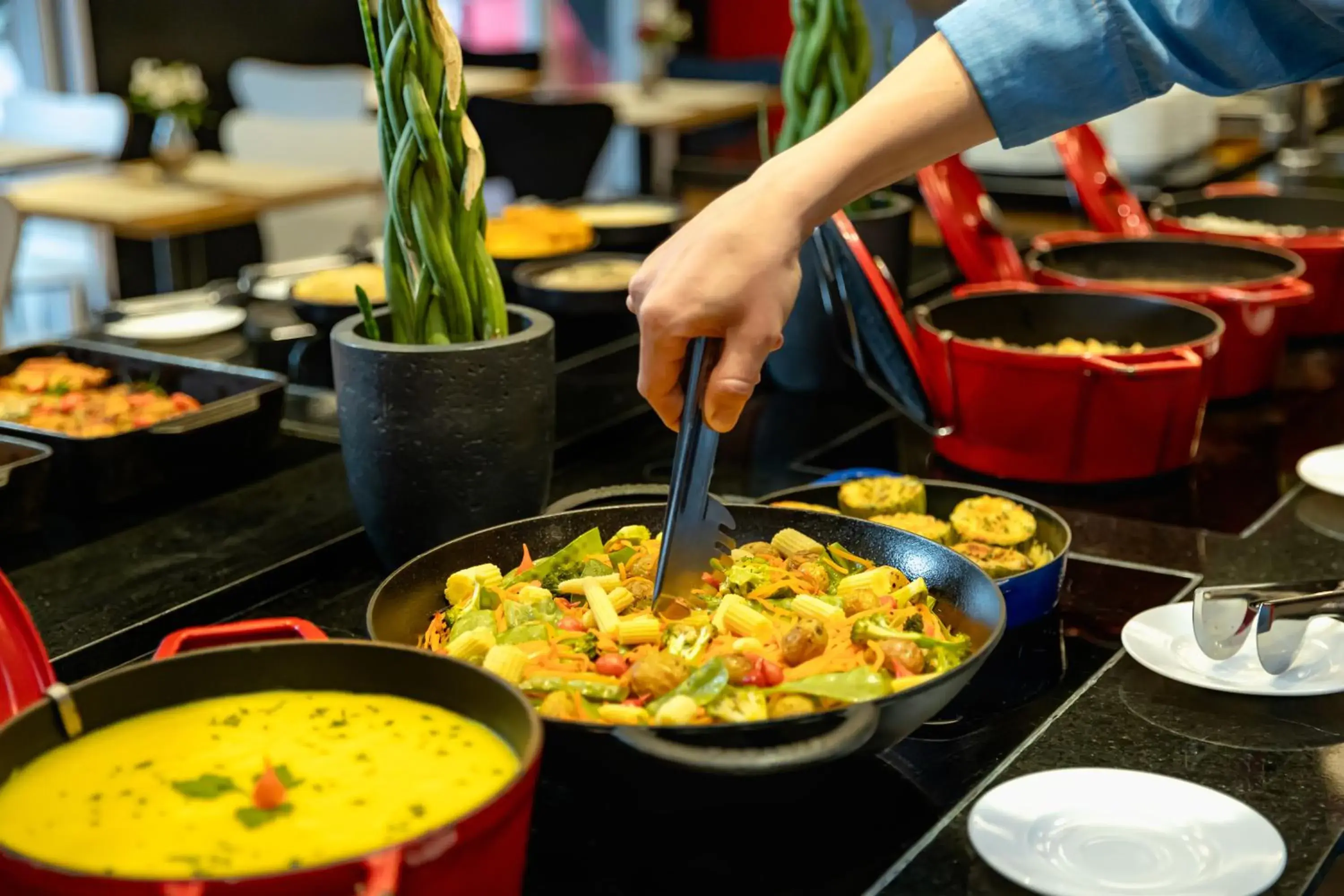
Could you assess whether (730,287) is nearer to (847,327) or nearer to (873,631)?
(873,631)

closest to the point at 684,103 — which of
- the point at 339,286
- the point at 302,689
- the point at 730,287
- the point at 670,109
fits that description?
the point at 670,109

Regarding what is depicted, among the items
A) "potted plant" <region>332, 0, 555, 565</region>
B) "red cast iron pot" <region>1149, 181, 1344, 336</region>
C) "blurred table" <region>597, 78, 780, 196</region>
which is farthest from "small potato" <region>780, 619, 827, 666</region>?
"blurred table" <region>597, 78, 780, 196</region>

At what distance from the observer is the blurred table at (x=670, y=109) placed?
20.1ft

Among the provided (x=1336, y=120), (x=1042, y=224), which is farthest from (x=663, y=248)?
(x=1336, y=120)

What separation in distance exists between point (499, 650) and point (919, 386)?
0.85m

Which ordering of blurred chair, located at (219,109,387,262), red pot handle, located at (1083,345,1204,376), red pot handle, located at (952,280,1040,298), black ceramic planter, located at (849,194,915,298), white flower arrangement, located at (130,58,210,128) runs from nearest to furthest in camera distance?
red pot handle, located at (1083,345,1204,376)
red pot handle, located at (952,280,1040,298)
black ceramic planter, located at (849,194,915,298)
white flower arrangement, located at (130,58,210,128)
blurred chair, located at (219,109,387,262)

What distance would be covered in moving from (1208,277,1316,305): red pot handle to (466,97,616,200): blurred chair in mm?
2887

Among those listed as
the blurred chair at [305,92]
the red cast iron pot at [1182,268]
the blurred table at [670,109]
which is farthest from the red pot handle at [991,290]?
the blurred chair at [305,92]

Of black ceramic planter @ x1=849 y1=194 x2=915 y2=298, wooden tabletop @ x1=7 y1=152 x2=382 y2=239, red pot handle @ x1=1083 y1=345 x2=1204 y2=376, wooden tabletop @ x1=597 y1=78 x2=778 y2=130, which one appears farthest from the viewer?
wooden tabletop @ x1=597 y1=78 x2=778 y2=130

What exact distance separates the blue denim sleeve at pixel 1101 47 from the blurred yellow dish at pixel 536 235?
1304mm

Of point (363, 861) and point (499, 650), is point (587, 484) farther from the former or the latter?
point (363, 861)

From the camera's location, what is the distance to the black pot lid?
1.60m

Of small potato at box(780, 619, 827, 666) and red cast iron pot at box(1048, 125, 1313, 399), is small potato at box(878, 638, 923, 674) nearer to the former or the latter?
small potato at box(780, 619, 827, 666)

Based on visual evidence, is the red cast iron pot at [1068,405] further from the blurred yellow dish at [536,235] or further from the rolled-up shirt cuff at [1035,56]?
the blurred yellow dish at [536,235]
